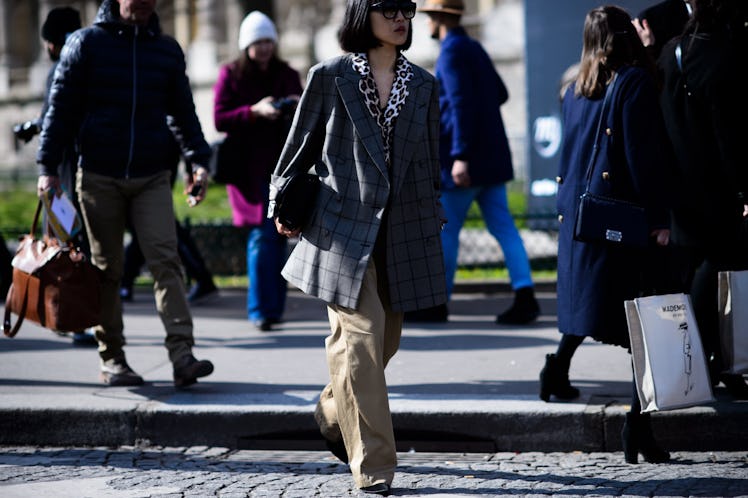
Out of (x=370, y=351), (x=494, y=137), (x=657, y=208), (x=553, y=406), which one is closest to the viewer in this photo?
(x=370, y=351)

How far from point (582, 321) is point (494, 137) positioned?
3.01m

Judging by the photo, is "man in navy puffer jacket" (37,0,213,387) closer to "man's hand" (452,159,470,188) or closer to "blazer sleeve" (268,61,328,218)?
"blazer sleeve" (268,61,328,218)

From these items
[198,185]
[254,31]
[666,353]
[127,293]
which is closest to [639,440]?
[666,353]

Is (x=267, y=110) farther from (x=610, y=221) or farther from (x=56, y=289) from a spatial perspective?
(x=610, y=221)

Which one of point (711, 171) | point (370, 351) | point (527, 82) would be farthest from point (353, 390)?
point (527, 82)

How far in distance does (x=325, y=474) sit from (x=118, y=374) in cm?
174

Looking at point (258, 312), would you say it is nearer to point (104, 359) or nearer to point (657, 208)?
point (104, 359)

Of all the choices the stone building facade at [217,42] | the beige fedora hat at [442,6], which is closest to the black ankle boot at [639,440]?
A: the beige fedora hat at [442,6]

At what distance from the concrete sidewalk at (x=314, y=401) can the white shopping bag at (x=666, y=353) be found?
49cm

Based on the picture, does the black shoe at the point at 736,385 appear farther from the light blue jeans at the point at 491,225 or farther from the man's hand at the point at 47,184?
the man's hand at the point at 47,184

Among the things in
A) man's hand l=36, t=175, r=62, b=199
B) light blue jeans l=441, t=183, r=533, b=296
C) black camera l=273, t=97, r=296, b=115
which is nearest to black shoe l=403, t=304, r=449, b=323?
light blue jeans l=441, t=183, r=533, b=296

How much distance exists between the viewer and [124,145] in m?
6.44

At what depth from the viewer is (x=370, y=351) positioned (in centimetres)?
476

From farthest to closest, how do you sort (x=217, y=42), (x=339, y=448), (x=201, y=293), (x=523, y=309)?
(x=217, y=42) < (x=201, y=293) < (x=523, y=309) < (x=339, y=448)
